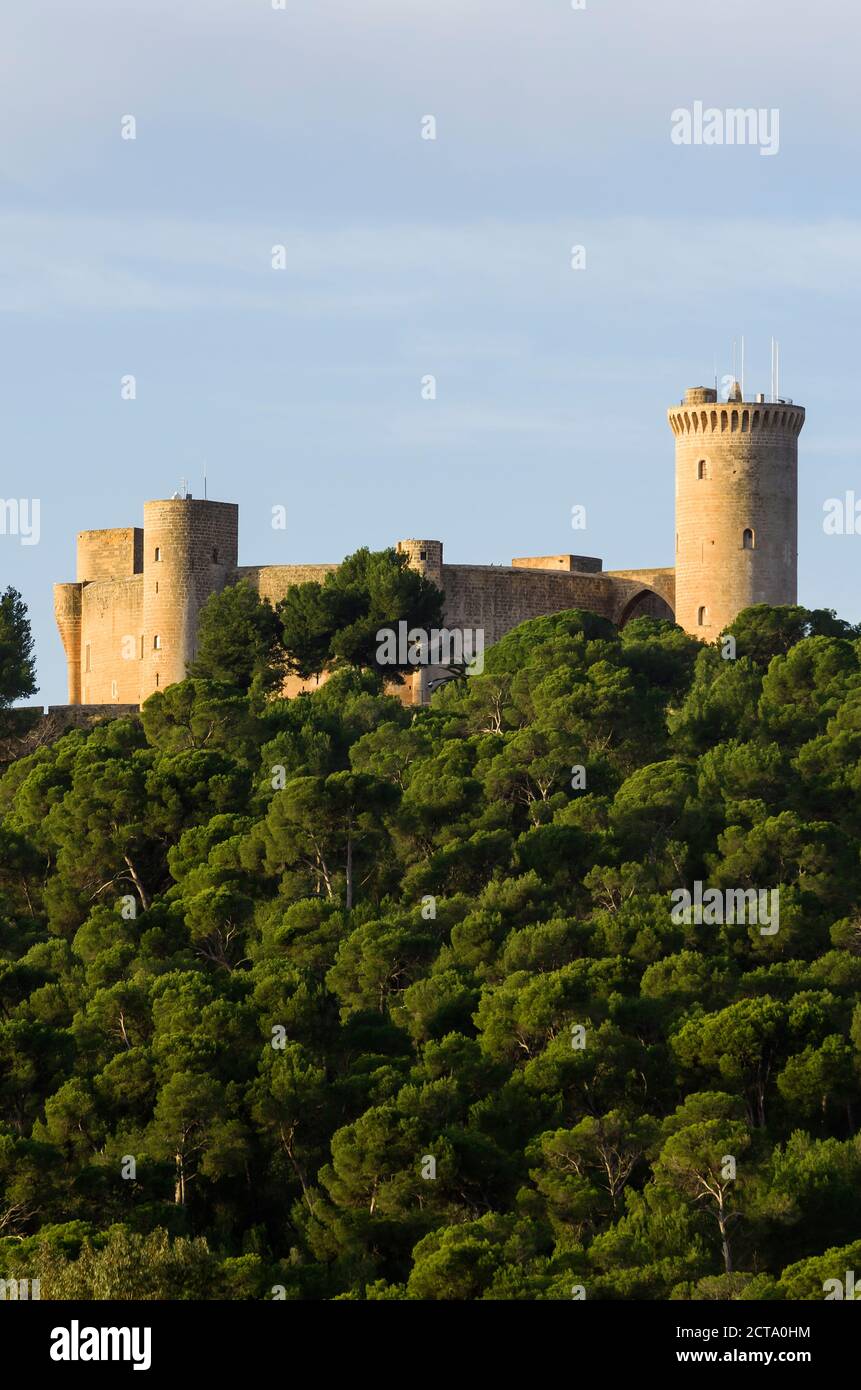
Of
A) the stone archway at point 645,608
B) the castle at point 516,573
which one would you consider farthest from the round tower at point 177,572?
the stone archway at point 645,608

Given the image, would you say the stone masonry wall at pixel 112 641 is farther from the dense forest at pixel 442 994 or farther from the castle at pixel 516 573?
the dense forest at pixel 442 994

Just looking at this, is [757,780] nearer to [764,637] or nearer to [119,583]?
[764,637]

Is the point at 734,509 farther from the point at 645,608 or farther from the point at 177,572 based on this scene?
the point at 177,572

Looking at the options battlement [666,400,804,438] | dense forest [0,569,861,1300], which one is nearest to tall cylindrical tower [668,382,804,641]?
battlement [666,400,804,438]

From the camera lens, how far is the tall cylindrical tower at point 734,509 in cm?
5647

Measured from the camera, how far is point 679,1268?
1188 inches

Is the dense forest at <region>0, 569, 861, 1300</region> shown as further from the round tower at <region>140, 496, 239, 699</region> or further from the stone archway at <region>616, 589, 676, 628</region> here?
the stone archway at <region>616, 589, 676, 628</region>

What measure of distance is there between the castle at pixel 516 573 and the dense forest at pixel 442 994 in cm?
425

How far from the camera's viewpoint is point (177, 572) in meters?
58.4

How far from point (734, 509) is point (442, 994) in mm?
21335

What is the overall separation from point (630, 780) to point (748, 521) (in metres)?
12.7

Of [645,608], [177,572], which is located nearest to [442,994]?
[177,572]

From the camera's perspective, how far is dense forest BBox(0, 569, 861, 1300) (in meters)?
31.5

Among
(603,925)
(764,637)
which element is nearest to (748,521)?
(764,637)
